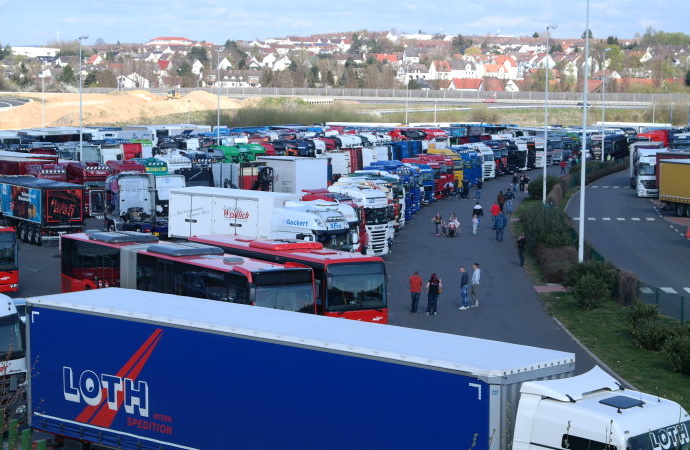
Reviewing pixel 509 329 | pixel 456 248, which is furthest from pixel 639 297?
pixel 456 248

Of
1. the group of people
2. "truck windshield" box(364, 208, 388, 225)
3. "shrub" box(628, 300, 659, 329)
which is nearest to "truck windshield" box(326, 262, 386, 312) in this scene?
the group of people

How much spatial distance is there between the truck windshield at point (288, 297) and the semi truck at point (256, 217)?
9.67 metres

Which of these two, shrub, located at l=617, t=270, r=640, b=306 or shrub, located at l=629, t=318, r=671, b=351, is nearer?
shrub, located at l=629, t=318, r=671, b=351

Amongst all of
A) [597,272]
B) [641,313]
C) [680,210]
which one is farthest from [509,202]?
[641,313]

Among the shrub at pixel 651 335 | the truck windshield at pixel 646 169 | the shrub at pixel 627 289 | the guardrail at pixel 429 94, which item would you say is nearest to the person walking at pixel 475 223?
the shrub at pixel 627 289

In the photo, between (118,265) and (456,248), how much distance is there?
803 inches

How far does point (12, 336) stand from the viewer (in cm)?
1923

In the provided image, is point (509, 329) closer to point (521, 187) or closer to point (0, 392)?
point (0, 392)

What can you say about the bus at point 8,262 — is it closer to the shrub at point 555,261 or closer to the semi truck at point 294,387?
the semi truck at point 294,387

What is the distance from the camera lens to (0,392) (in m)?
17.8

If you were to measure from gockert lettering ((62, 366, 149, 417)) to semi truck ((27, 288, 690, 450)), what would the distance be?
0.06 ft

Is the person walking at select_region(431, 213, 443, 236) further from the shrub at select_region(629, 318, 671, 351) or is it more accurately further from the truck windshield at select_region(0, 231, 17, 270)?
the shrub at select_region(629, 318, 671, 351)

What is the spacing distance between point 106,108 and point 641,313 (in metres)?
108

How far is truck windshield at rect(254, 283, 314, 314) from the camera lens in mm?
21391
